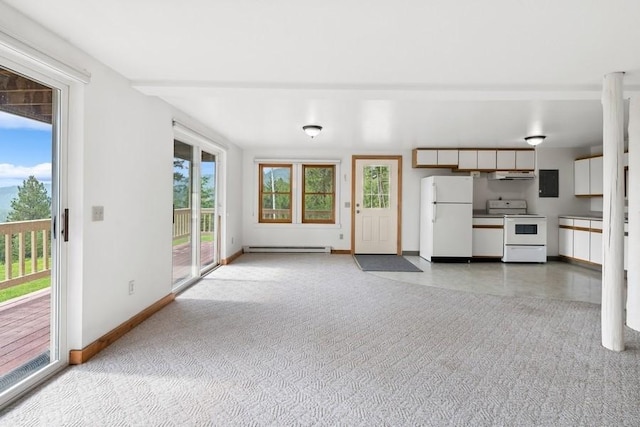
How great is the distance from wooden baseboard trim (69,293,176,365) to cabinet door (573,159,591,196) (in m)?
6.90

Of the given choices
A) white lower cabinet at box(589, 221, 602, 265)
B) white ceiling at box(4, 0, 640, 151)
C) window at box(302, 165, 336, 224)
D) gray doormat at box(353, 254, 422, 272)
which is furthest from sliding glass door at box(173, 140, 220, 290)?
white lower cabinet at box(589, 221, 602, 265)

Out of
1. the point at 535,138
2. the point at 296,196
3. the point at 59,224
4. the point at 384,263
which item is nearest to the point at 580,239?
the point at 535,138

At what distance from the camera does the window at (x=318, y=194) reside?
6953mm

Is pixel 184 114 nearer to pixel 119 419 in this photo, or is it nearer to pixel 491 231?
pixel 119 419

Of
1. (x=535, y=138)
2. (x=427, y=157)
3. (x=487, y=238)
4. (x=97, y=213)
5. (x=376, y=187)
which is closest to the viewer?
(x=97, y=213)

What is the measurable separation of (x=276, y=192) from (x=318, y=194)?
2.83ft

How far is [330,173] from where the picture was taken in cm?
696

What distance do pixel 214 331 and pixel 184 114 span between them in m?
2.52

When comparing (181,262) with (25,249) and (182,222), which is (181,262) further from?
(25,249)

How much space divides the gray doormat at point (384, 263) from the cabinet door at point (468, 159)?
2.04 m

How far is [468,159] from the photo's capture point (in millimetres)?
6258

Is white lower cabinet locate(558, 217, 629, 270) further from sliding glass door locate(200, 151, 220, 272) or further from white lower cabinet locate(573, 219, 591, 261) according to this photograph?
sliding glass door locate(200, 151, 220, 272)

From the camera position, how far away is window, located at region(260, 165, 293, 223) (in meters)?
6.97

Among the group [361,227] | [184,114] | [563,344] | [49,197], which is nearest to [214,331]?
[49,197]
